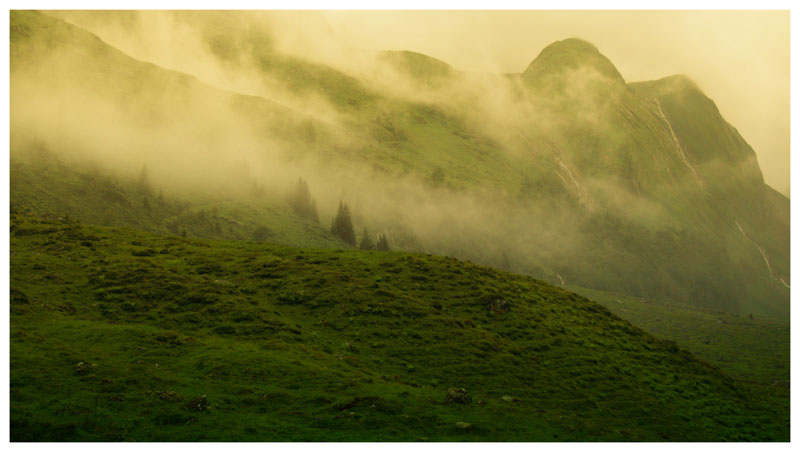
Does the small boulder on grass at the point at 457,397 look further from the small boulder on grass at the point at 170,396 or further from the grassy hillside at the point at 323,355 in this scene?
the small boulder on grass at the point at 170,396

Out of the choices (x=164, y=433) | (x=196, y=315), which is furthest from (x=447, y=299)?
(x=164, y=433)

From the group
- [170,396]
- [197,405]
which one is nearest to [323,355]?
[197,405]

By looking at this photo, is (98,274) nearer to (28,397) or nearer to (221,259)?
(221,259)

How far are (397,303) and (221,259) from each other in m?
26.7

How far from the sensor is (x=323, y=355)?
5528cm

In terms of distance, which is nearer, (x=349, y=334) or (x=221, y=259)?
(x=349, y=334)

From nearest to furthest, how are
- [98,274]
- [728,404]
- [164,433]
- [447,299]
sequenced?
1. [164,433]
2. [728,404]
3. [98,274]
4. [447,299]

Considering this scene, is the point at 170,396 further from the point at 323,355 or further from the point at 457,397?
the point at 457,397

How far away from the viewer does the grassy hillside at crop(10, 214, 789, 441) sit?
4106 centimetres

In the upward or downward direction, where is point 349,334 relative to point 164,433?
upward

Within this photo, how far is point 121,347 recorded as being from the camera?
165 ft

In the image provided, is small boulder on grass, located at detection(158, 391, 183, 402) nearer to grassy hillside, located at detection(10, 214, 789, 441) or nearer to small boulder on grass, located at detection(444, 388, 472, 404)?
grassy hillside, located at detection(10, 214, 789, 441)

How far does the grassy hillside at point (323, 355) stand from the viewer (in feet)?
135

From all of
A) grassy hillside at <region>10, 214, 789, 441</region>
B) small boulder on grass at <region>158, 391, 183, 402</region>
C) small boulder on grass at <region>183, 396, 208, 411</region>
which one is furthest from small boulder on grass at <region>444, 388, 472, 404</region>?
small boulder on grass at <region>158, 391, 183, 402</region>
